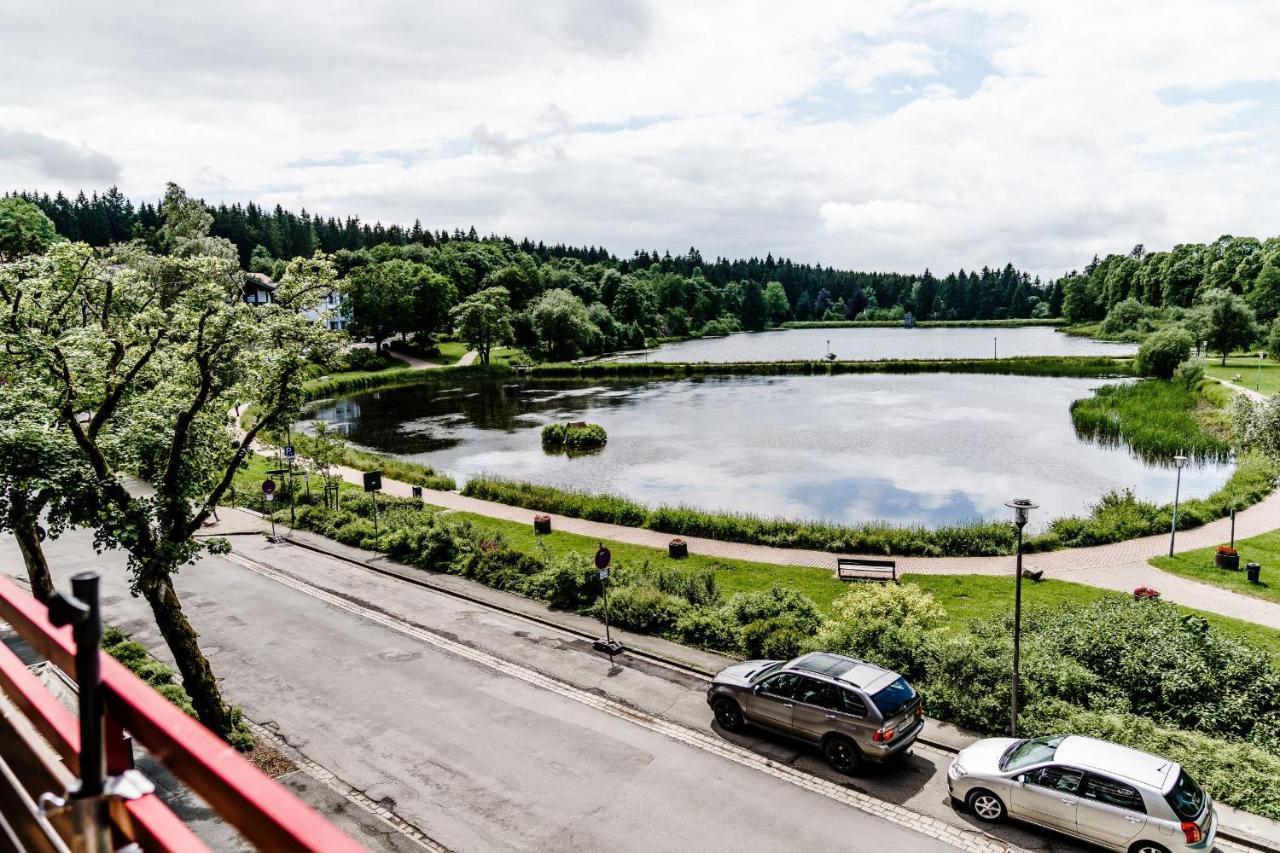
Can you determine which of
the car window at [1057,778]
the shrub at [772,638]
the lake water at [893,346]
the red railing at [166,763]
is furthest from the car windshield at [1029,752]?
the lake water at [893,346]

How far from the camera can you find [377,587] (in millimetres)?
26844

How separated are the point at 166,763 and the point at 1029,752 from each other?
51.1ft

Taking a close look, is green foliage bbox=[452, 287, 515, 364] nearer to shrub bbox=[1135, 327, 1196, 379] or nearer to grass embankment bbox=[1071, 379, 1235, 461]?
grass embankment bbox=[1071, 379, 1235, 461]

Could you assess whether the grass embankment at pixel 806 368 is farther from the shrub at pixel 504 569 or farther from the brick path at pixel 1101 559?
the shrub at pixel 504 569

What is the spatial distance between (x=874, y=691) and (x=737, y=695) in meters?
2.96

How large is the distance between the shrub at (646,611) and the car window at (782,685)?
19.0 ft

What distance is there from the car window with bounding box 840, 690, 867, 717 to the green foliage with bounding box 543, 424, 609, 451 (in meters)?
38.9

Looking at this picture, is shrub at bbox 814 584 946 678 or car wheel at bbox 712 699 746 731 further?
shrub at bbox 814 584 946 678

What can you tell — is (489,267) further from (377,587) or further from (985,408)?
(377,587)

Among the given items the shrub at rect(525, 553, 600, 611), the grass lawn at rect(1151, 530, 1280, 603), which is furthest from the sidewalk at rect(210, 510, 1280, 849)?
the grass lawn at rect(1151, 530, 1280, 603)

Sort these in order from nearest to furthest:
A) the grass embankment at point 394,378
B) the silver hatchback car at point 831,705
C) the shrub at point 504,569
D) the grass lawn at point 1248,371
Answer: the silver hatchback car at point 831,705
the shrub at point 504,569
the grass lawn at point 1248,371
the grass embankment at point 394,378

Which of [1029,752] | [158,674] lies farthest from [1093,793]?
[158,674]

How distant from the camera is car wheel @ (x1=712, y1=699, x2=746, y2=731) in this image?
17.1 meters

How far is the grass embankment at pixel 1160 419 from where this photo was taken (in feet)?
155
